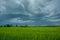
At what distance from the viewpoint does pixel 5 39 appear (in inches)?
181

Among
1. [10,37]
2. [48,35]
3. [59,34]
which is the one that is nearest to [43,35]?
[48,35]

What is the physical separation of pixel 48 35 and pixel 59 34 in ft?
1.13

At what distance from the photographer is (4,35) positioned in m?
4.88

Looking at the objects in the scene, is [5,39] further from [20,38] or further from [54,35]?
[54,35]

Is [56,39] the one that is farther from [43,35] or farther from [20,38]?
[20,38]

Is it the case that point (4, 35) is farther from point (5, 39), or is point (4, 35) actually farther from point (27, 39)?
point (27, 39)

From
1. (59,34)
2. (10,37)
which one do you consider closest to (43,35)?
(59,34)

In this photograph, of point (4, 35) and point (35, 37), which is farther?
point (4, 35)

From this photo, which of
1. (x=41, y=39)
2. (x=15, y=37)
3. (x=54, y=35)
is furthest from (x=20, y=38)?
(x=54, y=35)

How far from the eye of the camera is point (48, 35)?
182 inches

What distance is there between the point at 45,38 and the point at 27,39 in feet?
1.45

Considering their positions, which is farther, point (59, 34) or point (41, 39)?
point (59, 34)

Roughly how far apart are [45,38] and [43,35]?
235 mm

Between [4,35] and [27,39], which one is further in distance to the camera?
[4,35]
